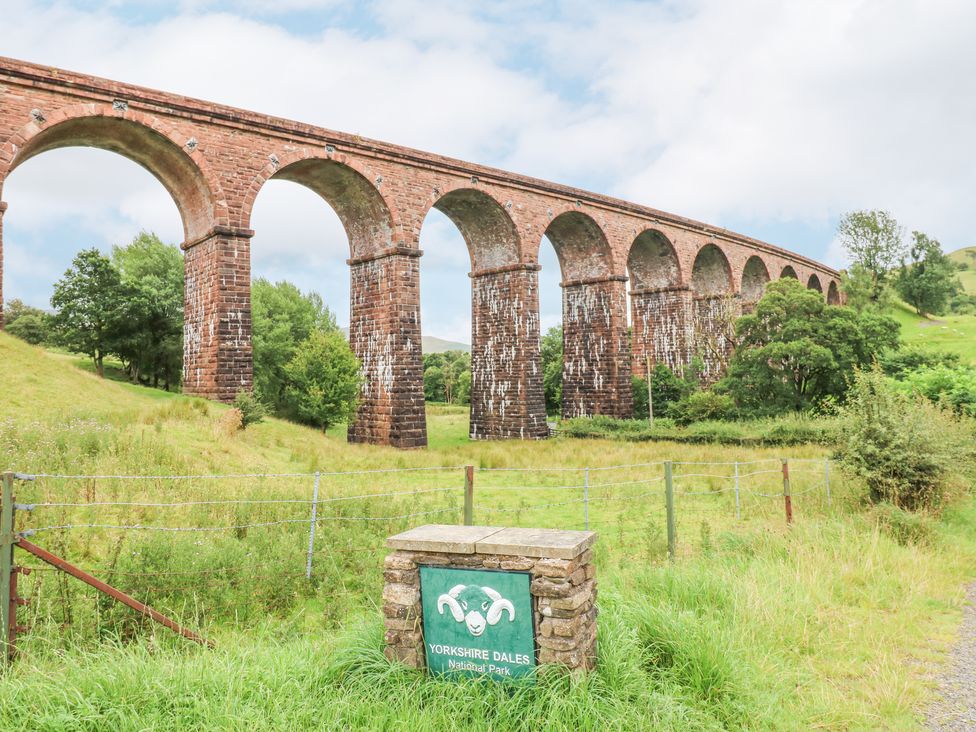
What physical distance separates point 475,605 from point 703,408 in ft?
74.3

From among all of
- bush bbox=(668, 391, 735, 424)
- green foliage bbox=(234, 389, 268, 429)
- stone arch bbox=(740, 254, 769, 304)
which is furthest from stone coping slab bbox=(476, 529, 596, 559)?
stone arch bbox=(740, 254, 769, 304)

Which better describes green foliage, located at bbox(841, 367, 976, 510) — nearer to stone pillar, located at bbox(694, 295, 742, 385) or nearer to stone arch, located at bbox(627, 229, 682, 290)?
stone pillar, located at bbox(694, 295, 742, 385)

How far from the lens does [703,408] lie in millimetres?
25016

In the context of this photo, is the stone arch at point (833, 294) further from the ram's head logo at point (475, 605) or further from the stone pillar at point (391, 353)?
the ram's head logo at point (475, 605)

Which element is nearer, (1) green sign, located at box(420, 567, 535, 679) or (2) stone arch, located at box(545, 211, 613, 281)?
(1) green sign, located at box(420, 567, 535, 679)

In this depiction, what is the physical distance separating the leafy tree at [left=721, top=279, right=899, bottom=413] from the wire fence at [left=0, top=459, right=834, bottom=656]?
1155 cm

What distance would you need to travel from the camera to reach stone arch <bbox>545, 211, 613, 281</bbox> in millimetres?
26359

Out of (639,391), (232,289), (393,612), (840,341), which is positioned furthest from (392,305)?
(393,612)

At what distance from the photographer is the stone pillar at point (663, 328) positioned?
99.1 ft

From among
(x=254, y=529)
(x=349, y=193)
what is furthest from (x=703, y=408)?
(x=254, y=529)

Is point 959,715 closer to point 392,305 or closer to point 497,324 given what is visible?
point 392,305

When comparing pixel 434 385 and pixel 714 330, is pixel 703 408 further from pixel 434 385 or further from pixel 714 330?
pixel 434 385

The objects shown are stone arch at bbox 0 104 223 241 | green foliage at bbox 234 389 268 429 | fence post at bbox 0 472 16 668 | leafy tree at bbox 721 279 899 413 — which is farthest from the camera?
leafy tree at bbox 721 279 899 413

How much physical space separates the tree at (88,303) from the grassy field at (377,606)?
21.5m
